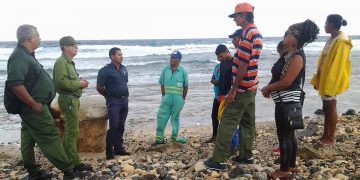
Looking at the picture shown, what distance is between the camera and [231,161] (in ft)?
18.1

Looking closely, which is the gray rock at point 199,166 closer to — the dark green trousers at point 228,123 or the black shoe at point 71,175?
the dark green trousers at point 228,123

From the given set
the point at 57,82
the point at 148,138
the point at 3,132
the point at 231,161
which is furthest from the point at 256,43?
the point at 3,132

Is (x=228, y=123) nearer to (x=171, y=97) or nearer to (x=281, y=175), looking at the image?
(x=281, y=175)

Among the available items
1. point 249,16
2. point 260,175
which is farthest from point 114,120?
point 249,16

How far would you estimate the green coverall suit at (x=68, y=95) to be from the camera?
5117 millimetres

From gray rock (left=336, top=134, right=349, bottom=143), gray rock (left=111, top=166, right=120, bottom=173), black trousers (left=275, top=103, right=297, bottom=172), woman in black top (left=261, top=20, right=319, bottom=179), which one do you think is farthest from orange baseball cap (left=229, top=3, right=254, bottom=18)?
gray rock (left=336, top=134, right=349, bottom=143)

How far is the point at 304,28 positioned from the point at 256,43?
625mm

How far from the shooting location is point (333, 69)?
5.79m

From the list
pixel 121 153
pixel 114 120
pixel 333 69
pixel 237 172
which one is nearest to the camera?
pixel 237 172

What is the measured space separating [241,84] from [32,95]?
256 cm

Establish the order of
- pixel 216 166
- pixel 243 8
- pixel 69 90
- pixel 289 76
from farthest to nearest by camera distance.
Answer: pixel 69 90
pixel 216 166
pixel 243 8
pixel 289 76

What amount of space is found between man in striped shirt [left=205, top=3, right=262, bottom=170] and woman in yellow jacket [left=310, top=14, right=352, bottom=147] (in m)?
1.37

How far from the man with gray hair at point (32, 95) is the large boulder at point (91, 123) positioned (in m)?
1.59

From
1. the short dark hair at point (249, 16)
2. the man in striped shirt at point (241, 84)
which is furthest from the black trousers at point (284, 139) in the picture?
the short dark hair at point (249, 16)
